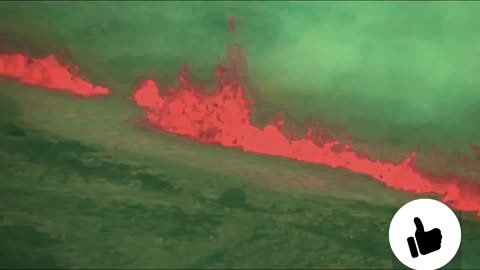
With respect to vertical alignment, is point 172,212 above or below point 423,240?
above

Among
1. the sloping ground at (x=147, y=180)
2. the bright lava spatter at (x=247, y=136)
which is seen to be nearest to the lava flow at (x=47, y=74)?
the sloping ground at (x=147, y=180)

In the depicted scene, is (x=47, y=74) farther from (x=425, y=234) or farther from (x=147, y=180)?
(x=425, y=234)

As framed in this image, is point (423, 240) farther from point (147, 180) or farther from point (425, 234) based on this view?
point (147, 180)

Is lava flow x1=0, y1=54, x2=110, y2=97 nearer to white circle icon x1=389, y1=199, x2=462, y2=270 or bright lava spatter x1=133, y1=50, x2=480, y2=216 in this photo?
bright lava spatter x1=133, y1=50, x2=480, y2=216

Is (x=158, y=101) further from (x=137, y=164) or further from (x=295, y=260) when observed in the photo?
(x=295, y=260)

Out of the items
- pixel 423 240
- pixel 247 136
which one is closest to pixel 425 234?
pixel 423 240

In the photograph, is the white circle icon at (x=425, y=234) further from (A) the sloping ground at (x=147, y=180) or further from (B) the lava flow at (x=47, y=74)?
(B) the lava flow at (x=47, y=74)

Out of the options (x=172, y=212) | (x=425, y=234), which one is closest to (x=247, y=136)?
(x=172, y=212)

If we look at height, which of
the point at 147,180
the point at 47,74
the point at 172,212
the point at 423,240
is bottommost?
the point at 423,240
